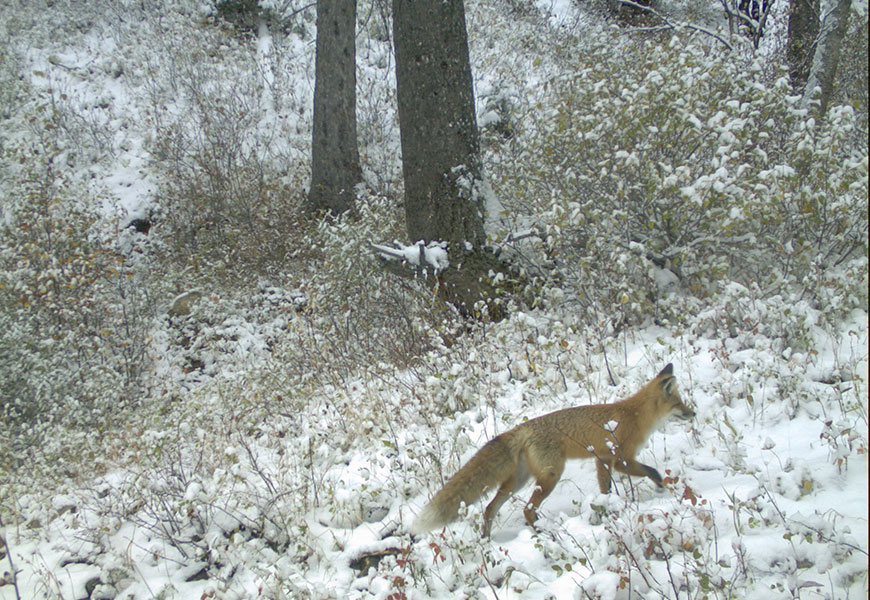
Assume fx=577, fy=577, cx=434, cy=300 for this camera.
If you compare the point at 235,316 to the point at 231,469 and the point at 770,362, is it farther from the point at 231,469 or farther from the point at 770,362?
the point at 770,362

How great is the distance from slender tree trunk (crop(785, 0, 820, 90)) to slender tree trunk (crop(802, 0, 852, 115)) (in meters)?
2.24

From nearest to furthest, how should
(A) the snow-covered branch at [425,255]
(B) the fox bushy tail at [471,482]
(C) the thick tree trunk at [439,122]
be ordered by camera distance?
(B) the fox bushy tail at [471,482], (C) the thick tree trunk at [439,122], (A) the snow-covered branch at [425,255]

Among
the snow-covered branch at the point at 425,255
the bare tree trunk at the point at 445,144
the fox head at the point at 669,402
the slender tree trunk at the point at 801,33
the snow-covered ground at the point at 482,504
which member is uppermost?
the slender tree trunk at the point at 801,33

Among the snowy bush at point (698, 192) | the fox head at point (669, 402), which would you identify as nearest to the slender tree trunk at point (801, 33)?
the snowy bush at point (698, 192)

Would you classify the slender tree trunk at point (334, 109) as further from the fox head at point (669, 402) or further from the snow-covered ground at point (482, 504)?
the fox head at point (669, 402)

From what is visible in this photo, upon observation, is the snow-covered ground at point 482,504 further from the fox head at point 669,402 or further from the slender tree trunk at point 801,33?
the slender tree trunk at point 801,33

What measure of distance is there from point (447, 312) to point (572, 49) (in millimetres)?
12131

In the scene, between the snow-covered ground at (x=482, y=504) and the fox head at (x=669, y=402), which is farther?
the fox head at (x=669, y=402)

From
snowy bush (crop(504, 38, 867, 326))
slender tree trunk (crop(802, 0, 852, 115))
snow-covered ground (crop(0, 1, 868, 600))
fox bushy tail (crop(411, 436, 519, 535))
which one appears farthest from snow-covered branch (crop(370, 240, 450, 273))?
slender tree trunk (crop(802, 0, 852, 115))

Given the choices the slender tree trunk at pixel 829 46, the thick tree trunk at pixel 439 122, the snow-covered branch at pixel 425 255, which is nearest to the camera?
the thick tree trunk at pixel 439 122

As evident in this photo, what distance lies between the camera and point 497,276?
634 centimetres

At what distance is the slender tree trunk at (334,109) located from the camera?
11.3 metres

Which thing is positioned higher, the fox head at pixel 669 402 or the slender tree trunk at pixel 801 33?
the slender tree trunk at pixel 801 33

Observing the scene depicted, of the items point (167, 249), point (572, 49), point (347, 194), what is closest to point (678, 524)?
point (347, 194)
